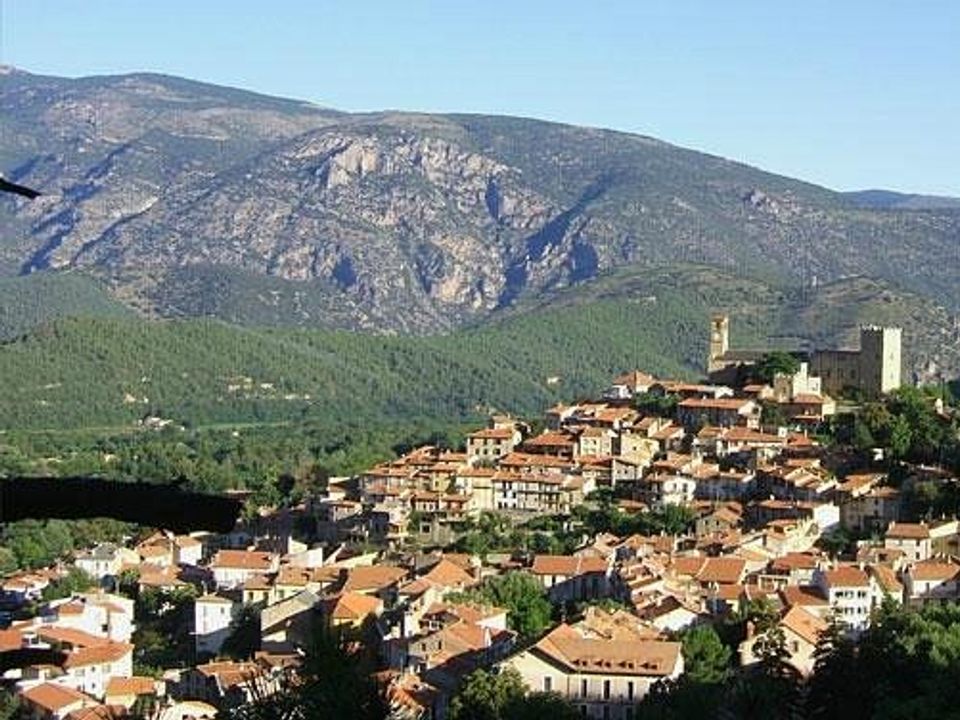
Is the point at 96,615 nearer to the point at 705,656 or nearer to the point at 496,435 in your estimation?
the point at 705,656

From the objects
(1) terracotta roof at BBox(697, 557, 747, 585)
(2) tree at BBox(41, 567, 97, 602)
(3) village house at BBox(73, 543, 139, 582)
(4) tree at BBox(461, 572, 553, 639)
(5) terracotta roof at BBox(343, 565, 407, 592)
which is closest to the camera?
(4) tree at BBox(461, 572, 553, 639)

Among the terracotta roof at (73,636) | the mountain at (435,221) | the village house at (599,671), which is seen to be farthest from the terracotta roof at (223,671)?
the mountain at (435,221)

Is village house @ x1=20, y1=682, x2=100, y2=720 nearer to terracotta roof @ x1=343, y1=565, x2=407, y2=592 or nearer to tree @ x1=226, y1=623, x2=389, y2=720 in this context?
terracotta roof @ x1=343, y1=565, x2=407, y2=592

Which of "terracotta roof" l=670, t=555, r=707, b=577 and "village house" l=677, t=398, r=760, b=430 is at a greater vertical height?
"village house" l=677, t=398, r=760, b=430

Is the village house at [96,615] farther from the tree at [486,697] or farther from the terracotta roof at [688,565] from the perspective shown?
the tree at [486,697]

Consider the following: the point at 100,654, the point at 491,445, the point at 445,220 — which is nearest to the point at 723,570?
the point at 100,654

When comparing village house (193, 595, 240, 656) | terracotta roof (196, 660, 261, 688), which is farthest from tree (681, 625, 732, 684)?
village house (193, 595, 240, 656)

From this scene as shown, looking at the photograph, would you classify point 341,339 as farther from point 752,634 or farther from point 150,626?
point 752,634

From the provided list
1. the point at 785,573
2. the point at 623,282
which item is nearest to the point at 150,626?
the point at 785,573
